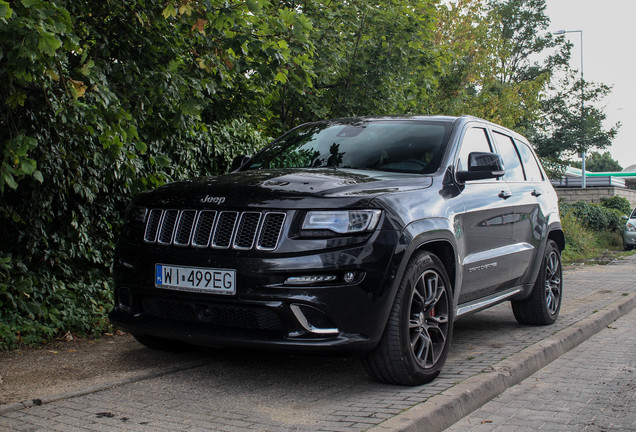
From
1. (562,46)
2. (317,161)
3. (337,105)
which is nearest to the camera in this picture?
(317,161)

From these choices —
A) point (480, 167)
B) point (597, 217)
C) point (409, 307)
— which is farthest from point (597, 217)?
point (409, 307)

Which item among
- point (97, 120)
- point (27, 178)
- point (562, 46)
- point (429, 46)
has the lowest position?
point (27, 178)

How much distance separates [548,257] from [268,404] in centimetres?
409

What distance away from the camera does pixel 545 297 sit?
284 inches

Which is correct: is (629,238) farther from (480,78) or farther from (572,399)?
(572,399)

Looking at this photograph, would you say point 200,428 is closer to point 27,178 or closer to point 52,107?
point 52,107

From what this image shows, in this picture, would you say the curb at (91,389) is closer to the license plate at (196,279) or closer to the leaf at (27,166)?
the license plate at (196,279)

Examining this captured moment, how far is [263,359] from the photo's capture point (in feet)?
17.5

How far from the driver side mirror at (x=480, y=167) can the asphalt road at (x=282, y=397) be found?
54.6 inches

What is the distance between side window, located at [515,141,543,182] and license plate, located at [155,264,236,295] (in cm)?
395

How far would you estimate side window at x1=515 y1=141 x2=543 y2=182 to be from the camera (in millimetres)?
7238

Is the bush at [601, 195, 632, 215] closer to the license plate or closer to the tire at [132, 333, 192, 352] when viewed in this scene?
the tire at [132, 333, 192, 352]

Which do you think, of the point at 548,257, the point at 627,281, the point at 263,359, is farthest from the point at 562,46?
the point at 263,359

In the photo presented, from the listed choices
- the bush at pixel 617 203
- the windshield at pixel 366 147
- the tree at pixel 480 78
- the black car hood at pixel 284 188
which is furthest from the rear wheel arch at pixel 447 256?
the bush at pixel 617 203
